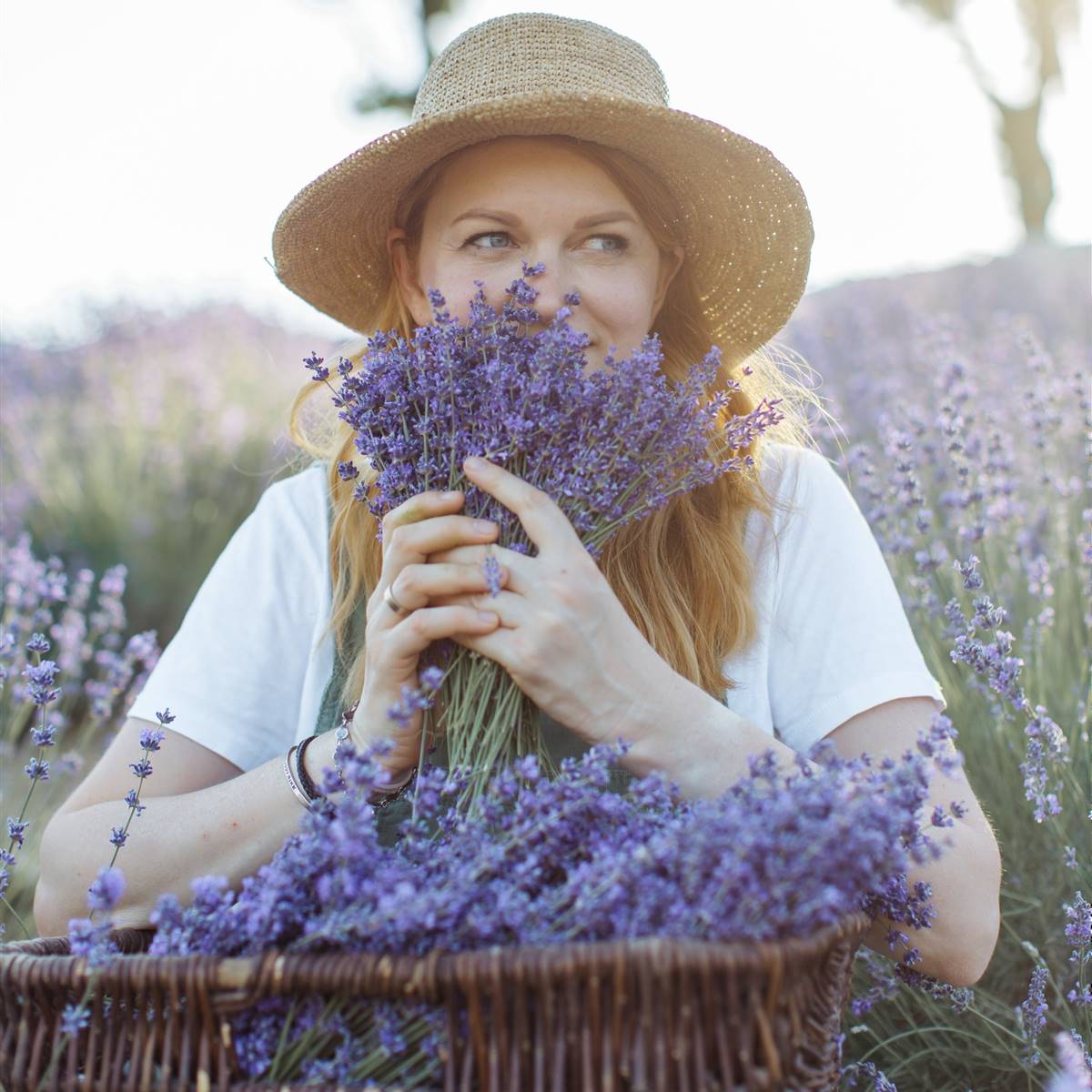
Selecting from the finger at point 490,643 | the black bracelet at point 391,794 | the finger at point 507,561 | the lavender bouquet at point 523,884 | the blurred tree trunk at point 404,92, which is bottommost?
the lavender bouquet at point 523,884

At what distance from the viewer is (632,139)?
6.49 feet

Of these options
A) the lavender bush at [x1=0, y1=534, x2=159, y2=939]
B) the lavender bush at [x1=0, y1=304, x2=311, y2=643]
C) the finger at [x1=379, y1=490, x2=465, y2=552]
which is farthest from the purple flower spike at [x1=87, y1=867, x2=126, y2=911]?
the lavender bush at [x1=0, y1=304, x2=311, y2=643]

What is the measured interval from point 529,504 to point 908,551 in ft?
5.89

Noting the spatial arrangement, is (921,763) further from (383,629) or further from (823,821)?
(383,629)

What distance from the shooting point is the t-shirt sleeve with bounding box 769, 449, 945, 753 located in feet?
6.40

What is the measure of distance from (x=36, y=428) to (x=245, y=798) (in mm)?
5066

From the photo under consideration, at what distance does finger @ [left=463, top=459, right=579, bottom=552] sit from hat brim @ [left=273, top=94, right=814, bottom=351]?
0.68 m

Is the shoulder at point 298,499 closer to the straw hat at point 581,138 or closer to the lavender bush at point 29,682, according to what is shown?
the straw hat at point 581,138

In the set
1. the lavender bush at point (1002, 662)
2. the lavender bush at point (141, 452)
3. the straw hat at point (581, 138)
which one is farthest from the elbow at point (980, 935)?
the lavender bush at point (141, 452)

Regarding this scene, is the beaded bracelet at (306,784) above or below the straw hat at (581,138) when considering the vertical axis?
below

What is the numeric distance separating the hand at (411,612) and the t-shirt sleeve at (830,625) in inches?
29.9

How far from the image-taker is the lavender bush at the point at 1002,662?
6.63ft

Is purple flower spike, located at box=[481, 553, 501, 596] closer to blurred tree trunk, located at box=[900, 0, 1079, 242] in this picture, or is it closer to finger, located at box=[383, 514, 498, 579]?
finger, located at box=[383, 514, 498, 579]

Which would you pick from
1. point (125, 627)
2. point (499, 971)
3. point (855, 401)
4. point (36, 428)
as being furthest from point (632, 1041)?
point (36, 428)
